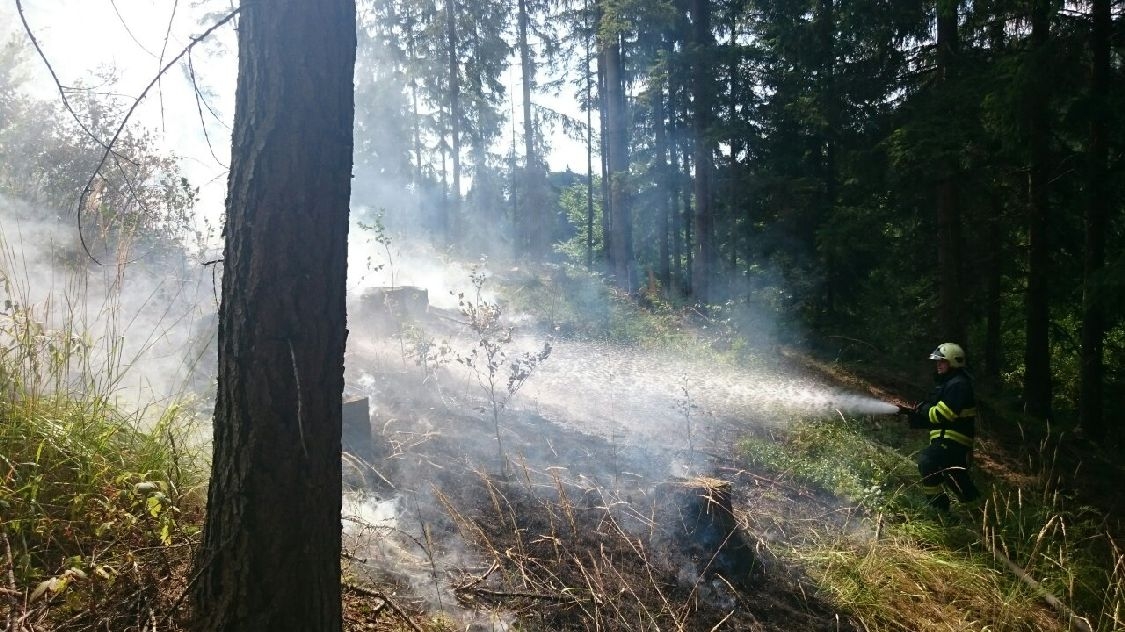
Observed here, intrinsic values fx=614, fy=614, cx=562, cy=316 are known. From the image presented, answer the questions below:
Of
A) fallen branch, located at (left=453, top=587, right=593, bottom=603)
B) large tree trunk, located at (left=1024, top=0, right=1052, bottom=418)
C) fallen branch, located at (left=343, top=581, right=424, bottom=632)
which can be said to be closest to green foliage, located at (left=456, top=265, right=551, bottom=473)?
fallen branch, located at (left=453, top=587, right=593, bottom=603)

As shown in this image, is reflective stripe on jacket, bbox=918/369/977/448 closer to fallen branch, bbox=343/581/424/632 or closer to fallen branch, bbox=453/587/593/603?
fallen branch, bbox=453/587/593/603

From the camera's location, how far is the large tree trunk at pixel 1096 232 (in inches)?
310

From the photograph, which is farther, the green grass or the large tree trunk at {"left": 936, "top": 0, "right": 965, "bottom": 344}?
the large tree trunk at {"left": 936, "top": 0, "right": 965, "bottom": 344}

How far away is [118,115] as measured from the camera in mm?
8570

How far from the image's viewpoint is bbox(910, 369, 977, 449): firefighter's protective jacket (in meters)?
6.07

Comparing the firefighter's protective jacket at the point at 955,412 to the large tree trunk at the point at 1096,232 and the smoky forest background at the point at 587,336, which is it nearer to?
the smoky forest background at the point at 587,336

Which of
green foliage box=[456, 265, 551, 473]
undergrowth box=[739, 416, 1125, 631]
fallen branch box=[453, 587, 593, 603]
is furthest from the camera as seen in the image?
green foliage box=[456, 265, 551, 473]

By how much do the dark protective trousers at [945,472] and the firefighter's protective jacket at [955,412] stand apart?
0.07 m

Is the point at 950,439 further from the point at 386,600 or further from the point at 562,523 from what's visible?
the point at 386,600

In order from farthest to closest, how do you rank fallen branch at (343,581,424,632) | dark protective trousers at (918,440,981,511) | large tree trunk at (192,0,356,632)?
1. dark protective trousers at (918,440,981,511)
2. fallen branch at (343,581,424,632)
3. large tree trunk at (192,0,356,632)

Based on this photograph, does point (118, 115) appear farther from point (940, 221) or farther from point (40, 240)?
point (940, 221)

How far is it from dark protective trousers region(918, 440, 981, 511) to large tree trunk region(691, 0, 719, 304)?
841cm

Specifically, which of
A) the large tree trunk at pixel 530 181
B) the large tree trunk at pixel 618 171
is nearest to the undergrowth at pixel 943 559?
the large tree trunk at pixel 618 171

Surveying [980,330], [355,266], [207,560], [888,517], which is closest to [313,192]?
[207,560]
